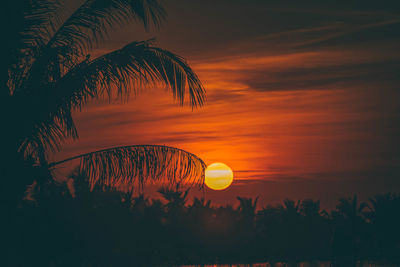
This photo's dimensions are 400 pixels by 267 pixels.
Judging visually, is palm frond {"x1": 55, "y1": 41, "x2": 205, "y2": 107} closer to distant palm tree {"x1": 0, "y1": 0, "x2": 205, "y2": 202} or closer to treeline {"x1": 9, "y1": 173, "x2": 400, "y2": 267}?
distant palm tree {"x1": 0, "y1": 0, "x2": 205, "y2": 202}

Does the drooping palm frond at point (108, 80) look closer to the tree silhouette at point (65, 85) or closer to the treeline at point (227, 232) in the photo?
the tree silhouette at point (65, 85)

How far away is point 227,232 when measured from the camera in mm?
45031

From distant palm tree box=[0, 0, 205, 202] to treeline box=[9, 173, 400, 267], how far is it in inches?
779

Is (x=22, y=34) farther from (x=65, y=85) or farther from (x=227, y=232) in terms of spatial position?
(x=227, y=232)

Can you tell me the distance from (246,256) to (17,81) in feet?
126

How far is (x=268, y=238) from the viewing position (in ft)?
152

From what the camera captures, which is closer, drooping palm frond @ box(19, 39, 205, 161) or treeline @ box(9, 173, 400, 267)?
drooping palm frond @ box(19, 39, 205, 161)

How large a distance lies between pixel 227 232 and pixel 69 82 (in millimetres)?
38164

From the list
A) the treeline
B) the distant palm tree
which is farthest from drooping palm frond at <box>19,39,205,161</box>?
the treeline

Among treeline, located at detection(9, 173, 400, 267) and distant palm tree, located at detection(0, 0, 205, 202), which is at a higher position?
distant palm tree, located at detection(0, 0, 205, 202)

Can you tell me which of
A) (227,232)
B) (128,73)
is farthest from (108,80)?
(227,232)

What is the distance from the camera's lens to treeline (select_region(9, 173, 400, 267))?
1204 inches

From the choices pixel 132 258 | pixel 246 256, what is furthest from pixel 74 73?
pixel 246 256

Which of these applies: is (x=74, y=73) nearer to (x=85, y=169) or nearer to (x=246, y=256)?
(x=85, y=169)
